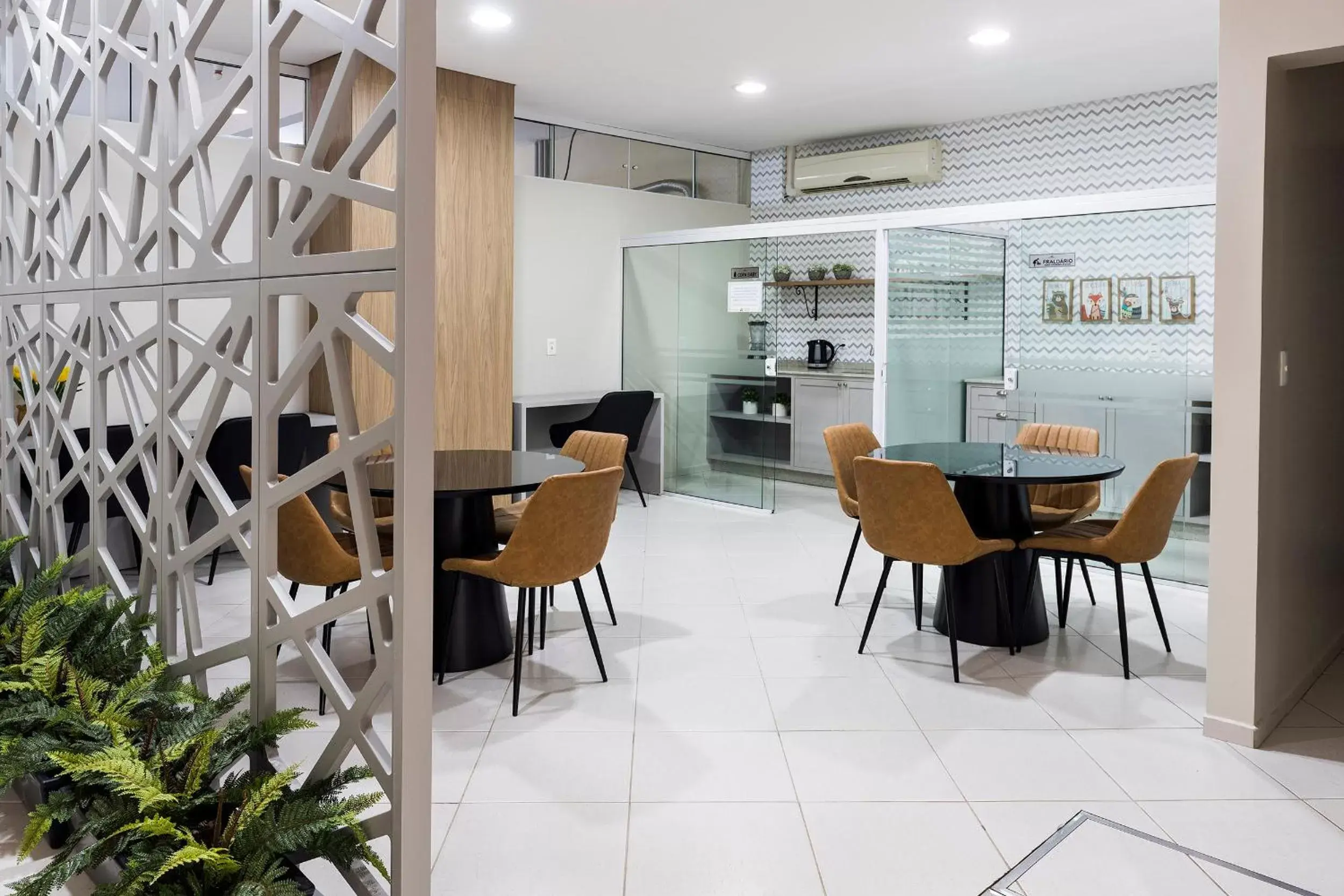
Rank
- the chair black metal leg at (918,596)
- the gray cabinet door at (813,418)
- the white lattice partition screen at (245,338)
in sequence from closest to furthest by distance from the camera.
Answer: the white lattice partition screen at (245,338), the chair black metal leg at (918,596), the gray cabinet door at (813,418)

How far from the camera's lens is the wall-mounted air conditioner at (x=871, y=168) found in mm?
7789

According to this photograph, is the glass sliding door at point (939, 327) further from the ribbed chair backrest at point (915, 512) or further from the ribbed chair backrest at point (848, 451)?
the ribbed chair backrest at point (915, 512)

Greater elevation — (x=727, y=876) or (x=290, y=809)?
(x=290, y=809)

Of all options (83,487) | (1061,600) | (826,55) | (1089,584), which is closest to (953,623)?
(1061,600)

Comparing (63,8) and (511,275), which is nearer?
(63,8)

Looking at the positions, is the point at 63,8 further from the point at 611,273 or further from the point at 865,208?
the point at 865,208

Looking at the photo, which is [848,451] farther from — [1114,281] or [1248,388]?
[1248,388]

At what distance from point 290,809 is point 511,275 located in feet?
17.6

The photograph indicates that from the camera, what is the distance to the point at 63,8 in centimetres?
304

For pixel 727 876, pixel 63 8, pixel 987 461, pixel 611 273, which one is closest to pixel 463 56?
pixel 611 273

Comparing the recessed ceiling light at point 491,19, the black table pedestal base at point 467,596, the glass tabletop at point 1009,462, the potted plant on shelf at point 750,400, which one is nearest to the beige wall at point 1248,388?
the glass tabletop at point 1009,462

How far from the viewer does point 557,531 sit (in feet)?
11.4

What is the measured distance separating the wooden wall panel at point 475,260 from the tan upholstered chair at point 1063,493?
3.47m

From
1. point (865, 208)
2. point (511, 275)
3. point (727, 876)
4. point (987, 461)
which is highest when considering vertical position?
point (865, 208)
